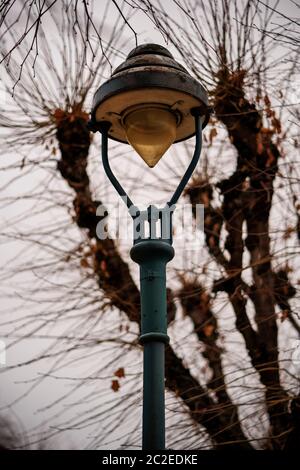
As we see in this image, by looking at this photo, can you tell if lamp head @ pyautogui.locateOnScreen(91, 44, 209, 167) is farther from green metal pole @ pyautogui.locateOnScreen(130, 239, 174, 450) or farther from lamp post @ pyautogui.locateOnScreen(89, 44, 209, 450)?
green metal pole @ pyautogui.locateOnScreen(130, 239, 174, 450)

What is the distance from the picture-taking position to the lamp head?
2.90 m

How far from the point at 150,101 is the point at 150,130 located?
133mm

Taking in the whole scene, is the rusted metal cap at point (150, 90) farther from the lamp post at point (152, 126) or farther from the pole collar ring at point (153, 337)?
the pole collar ring at point (153, 337)

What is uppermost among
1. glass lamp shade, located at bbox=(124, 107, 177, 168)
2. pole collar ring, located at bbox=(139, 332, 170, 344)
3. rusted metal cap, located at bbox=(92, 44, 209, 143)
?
rusted metal cap, located at bbox=(92, 44, 209, 143)

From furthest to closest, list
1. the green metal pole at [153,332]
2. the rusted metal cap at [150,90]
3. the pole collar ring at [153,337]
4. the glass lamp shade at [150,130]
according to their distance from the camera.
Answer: the glass lamp shade at [150,130], the rusted metal cap at [150,90], the pole collar ring at [153,337], the green metal pole at [153,332]

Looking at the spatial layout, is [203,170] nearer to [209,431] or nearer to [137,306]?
[137,306]

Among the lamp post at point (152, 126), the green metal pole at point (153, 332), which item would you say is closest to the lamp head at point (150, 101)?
the lamp post at point (152, 126)

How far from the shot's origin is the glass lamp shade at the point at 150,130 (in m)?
2.99

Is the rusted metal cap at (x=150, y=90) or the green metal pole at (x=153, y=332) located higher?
the rusted metal cap at (x=150, y=90)

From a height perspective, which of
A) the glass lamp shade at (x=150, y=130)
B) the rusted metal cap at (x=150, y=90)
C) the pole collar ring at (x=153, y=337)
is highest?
the rusted metal cap at (x=150, y=90)

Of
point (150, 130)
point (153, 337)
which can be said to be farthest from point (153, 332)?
point (150, 130)

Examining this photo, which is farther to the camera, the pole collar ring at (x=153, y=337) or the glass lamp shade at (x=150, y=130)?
the glass lamp shade at (x=150, y=130)

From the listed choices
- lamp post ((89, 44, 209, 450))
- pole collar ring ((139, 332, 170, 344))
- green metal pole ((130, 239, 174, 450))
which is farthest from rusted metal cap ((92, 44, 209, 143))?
pole collar ring ((139, 332, 170, 344))
